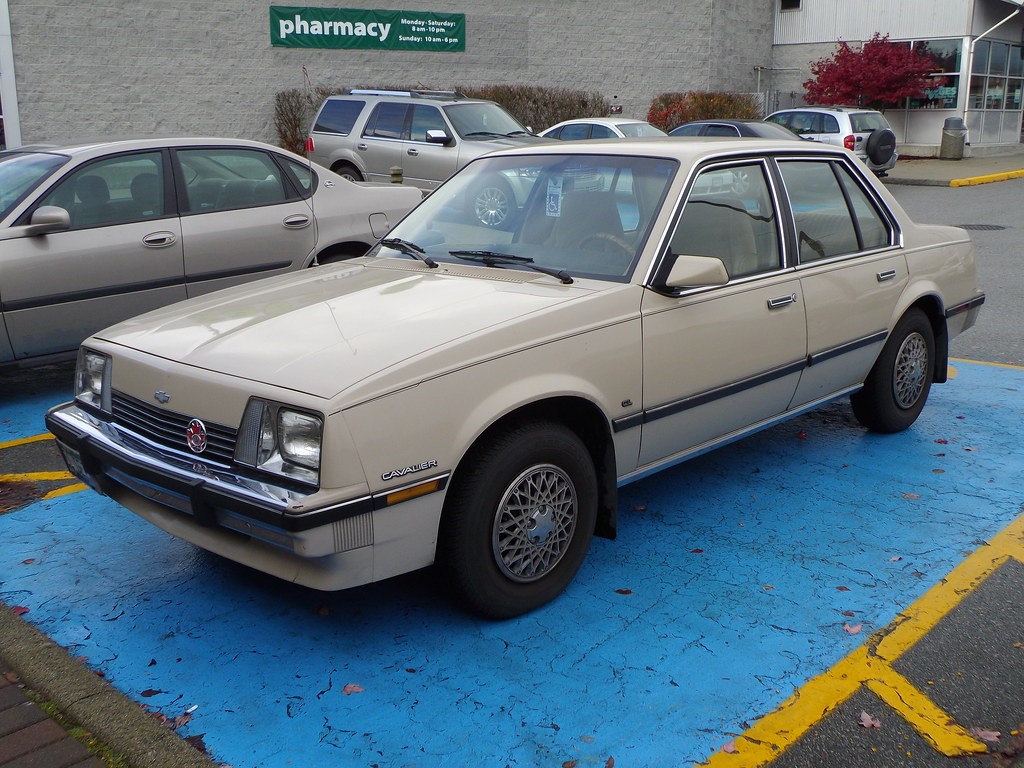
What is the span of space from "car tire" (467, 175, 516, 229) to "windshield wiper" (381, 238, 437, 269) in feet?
1.00

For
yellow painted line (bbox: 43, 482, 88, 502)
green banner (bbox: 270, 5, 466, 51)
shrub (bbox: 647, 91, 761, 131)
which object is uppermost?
green banner (bbox: 270, 5, 466, 51)

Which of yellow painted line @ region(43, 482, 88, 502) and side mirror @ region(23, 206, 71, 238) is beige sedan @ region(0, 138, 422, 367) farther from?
yellow painted line @ region(43, 482, 88, 502)

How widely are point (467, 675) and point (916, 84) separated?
94.5ft

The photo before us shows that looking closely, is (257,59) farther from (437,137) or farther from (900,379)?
(900,379)

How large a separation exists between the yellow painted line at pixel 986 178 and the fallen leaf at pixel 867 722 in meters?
22.2

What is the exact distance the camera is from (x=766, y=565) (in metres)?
4.19

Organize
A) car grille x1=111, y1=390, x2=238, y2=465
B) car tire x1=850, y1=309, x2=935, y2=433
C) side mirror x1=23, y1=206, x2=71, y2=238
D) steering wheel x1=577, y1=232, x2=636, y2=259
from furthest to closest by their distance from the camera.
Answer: side mirror x1=23, y1=206, x2=71, y2=238
car tire x1=850, y1=309, x2=935, y2=433
steering wheel x1=577, y1=232, x2=636, y2=259
car grille x1=111, y1=390, x2=238, y2=465

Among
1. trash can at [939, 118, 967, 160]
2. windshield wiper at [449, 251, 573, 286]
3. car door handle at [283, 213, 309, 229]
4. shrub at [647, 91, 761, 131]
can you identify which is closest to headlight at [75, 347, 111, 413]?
windshield wiper at [449, 251, 573, 286]

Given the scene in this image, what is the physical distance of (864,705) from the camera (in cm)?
320

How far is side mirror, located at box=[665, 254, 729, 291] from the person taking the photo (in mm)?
3922

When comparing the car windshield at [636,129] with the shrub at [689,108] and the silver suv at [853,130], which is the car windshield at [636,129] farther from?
the shrub at [689,108]

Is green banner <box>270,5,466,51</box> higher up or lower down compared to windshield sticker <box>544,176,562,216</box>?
higher up

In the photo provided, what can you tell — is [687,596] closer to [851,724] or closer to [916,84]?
[851,724]

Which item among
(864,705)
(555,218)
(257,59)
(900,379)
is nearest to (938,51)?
(257,59)
